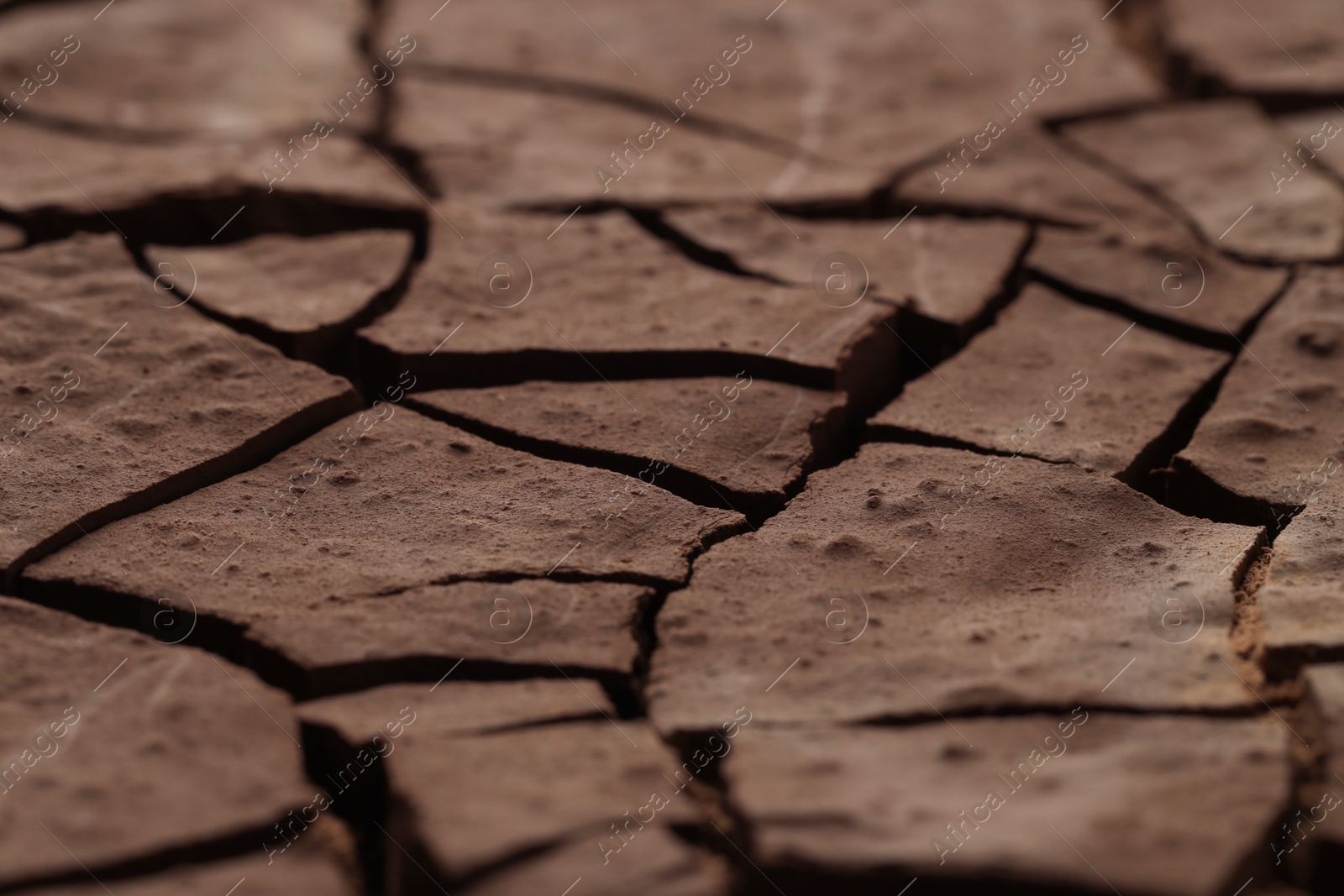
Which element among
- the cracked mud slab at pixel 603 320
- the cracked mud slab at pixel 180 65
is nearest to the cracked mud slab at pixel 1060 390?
the cracked mud slab at pixel 603 320

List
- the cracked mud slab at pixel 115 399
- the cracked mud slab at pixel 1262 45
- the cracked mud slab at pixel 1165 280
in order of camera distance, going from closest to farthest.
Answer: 1. the cracked mud slab at pixel 115 399
2. the cracked mud slab at pixel 1165 280
3. the cracked mud slab at pixel 1262 45

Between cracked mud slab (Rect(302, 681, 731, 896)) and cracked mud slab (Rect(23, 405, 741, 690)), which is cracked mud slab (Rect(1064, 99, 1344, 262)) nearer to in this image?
cracked mud slab (Rect(23, 405, 741, 690))

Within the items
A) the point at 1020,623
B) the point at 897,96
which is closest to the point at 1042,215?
the point at 897,96

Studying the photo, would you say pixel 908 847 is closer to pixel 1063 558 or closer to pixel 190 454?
pixel 1063 558

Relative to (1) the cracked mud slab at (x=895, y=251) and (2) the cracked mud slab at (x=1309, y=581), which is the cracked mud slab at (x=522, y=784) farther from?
(1) the cracked mud slab at (x=895, y=251)

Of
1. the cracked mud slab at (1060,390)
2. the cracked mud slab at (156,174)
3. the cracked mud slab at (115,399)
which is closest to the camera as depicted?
the cracked mud slab at (115,399)

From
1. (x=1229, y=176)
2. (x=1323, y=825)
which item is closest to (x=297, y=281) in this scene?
(x=1323, y=825)
